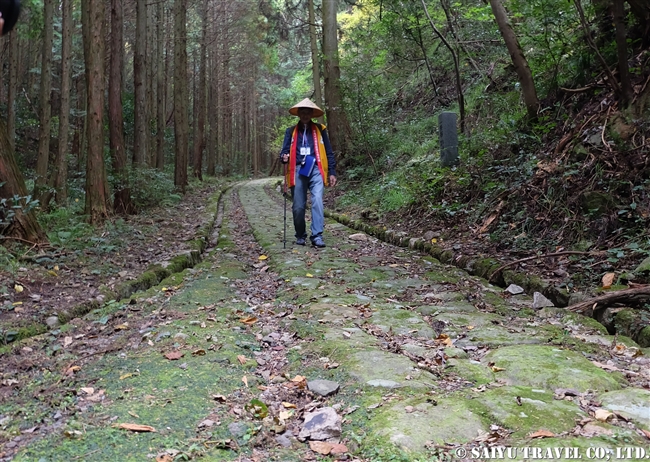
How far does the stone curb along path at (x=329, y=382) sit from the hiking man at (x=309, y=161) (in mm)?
2582

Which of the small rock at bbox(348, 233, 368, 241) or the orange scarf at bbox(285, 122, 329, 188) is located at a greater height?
the orange scarf at bbox(285, 122, 329, 188)

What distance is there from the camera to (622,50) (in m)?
5.20

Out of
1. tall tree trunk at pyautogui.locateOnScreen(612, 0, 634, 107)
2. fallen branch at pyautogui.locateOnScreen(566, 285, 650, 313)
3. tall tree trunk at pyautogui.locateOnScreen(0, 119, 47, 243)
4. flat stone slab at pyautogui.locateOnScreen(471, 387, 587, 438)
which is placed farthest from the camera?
tall tree trunk at pyautogui.locateOnScreen(0, 119, 47, 243)

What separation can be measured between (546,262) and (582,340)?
5.49 ft

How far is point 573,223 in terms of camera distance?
5.04 m

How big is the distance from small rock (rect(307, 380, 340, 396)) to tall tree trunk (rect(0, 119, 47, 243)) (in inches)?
198

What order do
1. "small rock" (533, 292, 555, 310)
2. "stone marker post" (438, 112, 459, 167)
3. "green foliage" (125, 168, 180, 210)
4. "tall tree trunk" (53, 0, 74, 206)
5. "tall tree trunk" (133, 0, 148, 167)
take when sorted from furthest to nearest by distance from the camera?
"tall tree trunk" (133, 0, 148, 167) → "tall tree trunk" (53, 0, 74, 206) → "green foliage" (125, 168, 180, 210) → "stone marker post" (438, 112, 459, 167) → "small rock" (533, 292, 555, 310)

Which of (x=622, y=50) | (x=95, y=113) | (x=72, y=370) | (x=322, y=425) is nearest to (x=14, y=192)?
(x=95, y=113)

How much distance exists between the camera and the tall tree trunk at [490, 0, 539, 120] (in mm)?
6969

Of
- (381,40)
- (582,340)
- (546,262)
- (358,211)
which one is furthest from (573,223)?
(381,40)

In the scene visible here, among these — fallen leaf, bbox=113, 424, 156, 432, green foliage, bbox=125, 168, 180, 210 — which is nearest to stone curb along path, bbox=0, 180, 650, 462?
fallen leaf, bbox=113, 424, 156, 432

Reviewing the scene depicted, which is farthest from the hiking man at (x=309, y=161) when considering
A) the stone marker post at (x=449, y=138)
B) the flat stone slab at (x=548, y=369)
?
the flat stone slab at (x=548, y=369)

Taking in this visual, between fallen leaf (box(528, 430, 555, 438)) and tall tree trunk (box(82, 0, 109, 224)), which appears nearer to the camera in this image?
fallen leaf (box(528, 430, 555, 438))

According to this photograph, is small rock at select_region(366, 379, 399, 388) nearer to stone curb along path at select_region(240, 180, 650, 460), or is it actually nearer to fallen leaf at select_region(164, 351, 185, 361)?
stone curb along path at select_region(240, 180, 650, 460)
